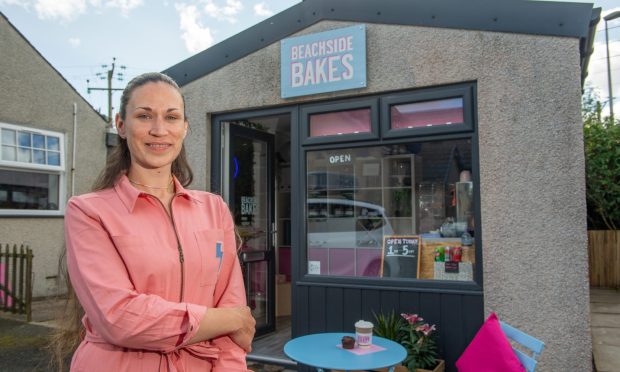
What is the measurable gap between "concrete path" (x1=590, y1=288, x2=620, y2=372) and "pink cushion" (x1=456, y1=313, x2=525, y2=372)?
163cm

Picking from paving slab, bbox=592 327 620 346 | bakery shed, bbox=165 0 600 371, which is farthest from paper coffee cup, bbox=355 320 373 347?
paving slab, bbox=592 327 620 346

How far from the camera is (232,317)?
148 centimetres

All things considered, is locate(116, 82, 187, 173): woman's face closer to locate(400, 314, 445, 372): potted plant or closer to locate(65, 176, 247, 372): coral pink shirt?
locate(65, 176, 247, 372): coral pink shirt

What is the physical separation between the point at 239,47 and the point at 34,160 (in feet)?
20.5

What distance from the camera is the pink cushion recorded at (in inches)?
110

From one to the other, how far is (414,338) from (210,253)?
2.68 m

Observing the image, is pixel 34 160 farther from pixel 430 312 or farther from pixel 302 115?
pixel 430 312

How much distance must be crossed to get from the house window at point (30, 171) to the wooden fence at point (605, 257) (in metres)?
10.3

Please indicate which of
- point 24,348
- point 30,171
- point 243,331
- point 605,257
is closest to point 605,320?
point 605,257

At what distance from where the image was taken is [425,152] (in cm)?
411

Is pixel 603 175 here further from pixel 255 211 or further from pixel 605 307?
pixel 255 211

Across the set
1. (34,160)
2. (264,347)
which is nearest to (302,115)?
(264,347)

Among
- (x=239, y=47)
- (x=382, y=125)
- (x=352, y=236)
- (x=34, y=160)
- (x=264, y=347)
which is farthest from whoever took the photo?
(x=34, y=160)

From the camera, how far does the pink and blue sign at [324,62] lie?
4281mm
